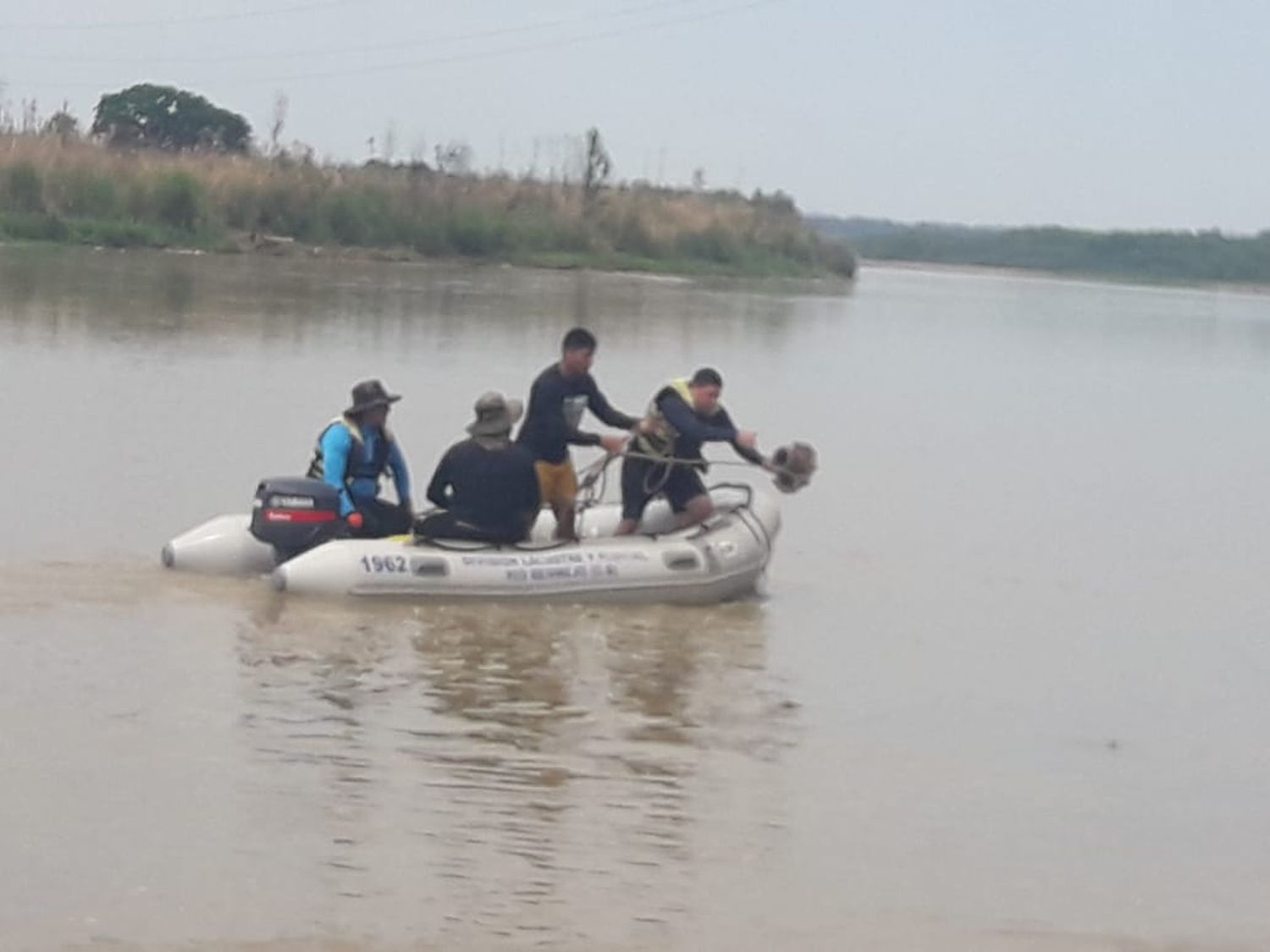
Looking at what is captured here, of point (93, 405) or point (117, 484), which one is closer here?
point (117, 484)

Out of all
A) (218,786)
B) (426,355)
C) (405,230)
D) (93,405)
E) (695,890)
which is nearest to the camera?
(695,890)

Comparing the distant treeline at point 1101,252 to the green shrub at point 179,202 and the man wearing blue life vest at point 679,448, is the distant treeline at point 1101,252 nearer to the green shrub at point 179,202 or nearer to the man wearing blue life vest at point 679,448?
the green shrub at point 179,202

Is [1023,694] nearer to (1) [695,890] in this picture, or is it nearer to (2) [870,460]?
(1) [695,890]

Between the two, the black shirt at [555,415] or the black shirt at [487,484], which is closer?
the black shirt at [487,484]

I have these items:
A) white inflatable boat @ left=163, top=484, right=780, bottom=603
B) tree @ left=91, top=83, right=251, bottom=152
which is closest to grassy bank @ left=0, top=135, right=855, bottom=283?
tree @ left=91, top=83, right=251, bottom=152

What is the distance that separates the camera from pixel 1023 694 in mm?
10656

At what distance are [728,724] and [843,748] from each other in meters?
0.51

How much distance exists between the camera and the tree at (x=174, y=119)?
64312 mm

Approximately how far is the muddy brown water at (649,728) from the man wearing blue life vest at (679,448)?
770 millimetres

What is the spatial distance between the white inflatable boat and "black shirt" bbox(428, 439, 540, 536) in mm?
160

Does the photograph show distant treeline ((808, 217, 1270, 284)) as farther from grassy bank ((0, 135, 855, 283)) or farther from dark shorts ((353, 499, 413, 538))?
dark shorts ((353, 499, 413, 538))

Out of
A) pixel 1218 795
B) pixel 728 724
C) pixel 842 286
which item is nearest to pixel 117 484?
pixel 728 724

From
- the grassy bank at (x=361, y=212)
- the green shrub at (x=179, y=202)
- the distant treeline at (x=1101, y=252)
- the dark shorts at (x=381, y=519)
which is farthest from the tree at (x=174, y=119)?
the dark shorts at (x=381, y=519)

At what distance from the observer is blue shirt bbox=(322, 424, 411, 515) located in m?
11.3
